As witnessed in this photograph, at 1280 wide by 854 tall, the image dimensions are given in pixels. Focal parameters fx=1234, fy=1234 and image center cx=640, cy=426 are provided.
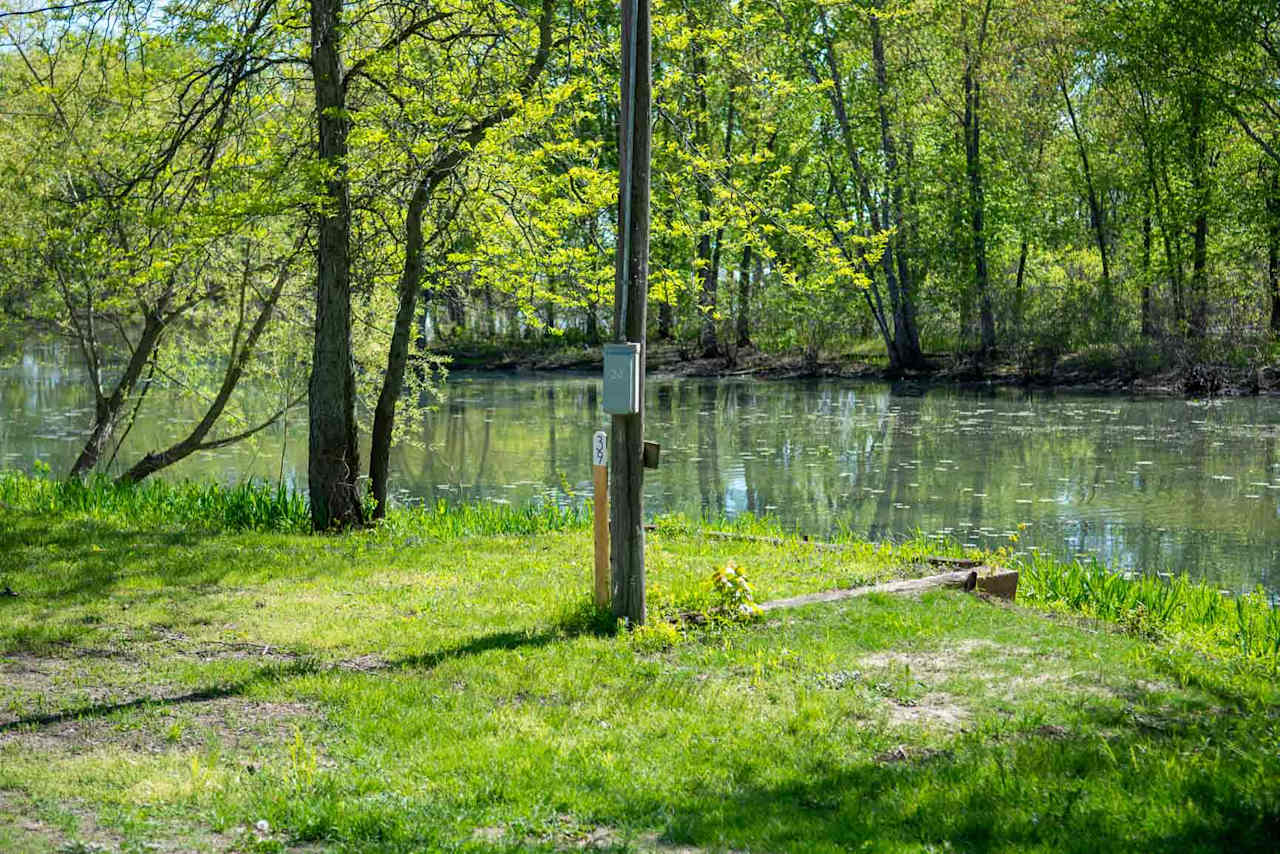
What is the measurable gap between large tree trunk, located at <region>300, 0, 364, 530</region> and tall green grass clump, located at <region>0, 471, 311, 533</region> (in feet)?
1.86

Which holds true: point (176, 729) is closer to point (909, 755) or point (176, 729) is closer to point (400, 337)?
point (909, 755)

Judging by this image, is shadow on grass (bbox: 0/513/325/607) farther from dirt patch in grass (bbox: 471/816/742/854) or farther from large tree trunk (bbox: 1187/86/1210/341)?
large tree trunk (bbox: 1187/86/1210/341)

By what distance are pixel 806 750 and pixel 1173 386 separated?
29.1 m

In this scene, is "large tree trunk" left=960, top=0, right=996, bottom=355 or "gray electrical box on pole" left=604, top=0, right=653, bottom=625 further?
"large tree trunk" left=960, top=0, right=996, bottom=355

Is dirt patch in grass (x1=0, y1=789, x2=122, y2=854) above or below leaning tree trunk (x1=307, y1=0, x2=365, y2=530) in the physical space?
below

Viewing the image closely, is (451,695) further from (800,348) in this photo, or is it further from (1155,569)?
(800,348)

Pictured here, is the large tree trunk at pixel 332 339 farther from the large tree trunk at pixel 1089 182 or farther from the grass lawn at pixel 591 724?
the large tree trunk at pixel 1089 182

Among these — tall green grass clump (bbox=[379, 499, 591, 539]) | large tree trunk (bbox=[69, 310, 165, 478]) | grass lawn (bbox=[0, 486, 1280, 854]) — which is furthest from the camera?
large tree trunk (bbox=[69, 310, 165, 478])

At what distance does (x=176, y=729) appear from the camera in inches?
229

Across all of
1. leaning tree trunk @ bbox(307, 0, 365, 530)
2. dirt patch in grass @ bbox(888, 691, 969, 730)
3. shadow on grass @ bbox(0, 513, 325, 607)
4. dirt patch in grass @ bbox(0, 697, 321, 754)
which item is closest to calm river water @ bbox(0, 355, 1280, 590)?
leaning tree trunk @ bbox(307, 0, 365, 530)

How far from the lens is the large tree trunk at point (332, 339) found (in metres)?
11.8

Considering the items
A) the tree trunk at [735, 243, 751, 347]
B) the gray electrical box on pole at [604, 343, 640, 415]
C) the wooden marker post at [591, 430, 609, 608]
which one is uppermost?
the tree trunk at [735, 243, 751, 347]

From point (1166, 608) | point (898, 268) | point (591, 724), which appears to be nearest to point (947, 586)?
point (1166, 608)

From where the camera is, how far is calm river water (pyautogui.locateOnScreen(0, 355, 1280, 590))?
15312mm
